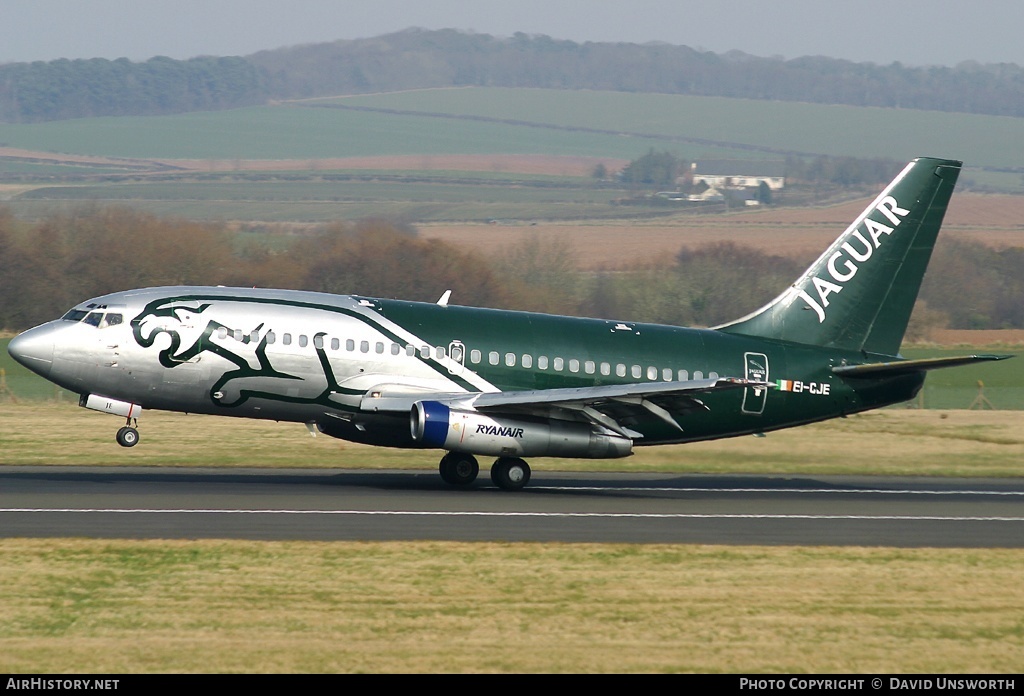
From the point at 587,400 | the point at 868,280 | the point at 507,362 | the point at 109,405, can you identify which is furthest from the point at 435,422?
the point at 868,280

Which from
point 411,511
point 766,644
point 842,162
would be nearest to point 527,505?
point 411,511

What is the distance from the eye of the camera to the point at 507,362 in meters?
30.8

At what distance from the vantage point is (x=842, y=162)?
136500 millimetres

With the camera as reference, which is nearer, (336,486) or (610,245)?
(336,486)

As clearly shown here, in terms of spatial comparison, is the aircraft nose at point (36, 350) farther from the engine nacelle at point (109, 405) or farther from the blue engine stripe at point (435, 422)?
the blue engine stripe at point (435, 422)

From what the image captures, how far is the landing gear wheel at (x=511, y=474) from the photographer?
30.3 m

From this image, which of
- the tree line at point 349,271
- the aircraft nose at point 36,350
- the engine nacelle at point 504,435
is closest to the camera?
the engine nacelle at point 504,435

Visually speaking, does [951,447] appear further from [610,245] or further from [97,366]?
[610,245]

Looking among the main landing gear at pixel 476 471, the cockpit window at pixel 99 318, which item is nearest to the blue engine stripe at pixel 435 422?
the main landing gear at pixel 476 471

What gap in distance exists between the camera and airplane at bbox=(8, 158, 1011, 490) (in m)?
28.9

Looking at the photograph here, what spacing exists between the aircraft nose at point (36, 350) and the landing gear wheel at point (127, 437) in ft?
6.87

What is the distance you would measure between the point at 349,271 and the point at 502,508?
40.8 m
